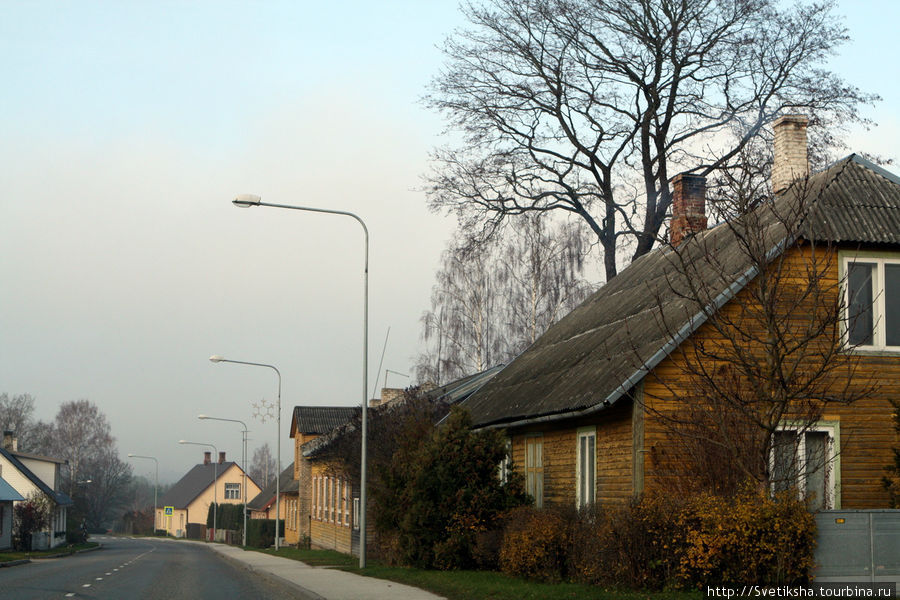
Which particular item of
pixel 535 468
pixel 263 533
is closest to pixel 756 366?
pixel 535 468

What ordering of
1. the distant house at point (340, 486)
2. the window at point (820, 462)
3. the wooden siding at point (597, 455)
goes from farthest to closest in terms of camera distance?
the distant house at point (340, 486) < the wooden siding at point (597, 455) < the window at point (820, 462)

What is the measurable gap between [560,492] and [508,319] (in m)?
24.1

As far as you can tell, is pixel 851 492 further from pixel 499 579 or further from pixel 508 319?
pixel 508 319

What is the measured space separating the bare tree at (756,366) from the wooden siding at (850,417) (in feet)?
0.12

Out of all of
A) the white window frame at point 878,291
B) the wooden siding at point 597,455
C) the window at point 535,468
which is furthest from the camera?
the window at point 535,468

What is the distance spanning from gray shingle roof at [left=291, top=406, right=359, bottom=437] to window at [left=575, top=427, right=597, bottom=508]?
34.3m

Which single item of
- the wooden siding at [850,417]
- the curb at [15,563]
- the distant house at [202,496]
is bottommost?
the distant house at [202,496]

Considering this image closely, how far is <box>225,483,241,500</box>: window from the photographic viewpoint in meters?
117

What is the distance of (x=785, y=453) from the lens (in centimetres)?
1579

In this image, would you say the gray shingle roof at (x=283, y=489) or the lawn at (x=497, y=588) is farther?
the gray shingle roof at (x=283, y=489)

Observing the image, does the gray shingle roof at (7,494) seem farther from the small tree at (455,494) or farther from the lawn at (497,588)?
the small tree at (455,494)

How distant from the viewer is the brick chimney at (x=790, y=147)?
20016mm

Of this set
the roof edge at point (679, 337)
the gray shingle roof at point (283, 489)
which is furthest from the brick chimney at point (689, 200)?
the gray shingle roof at point (283, 489)

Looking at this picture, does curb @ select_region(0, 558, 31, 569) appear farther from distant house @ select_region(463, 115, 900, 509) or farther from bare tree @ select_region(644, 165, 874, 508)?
bare tree @ select_region(644, 165, 874, 508)
